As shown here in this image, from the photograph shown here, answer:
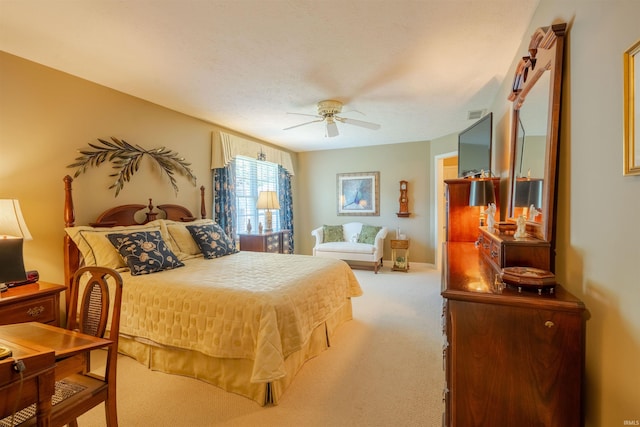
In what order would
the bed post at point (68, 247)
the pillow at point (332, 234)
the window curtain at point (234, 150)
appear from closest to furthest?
1. the bed post at point (68, 247)
2. the window curtain at point (234, 150)
3. the pillow at point (332, 234)

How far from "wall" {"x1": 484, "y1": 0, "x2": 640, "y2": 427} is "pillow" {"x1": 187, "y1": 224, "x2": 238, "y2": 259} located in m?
3.01

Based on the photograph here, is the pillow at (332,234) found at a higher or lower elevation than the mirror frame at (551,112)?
lower

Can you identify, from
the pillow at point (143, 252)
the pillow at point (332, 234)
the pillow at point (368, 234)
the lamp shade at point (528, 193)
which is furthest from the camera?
the pillow at point (332, 234)

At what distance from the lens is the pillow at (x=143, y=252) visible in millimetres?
2432

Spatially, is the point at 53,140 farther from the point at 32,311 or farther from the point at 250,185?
the point at 250,185

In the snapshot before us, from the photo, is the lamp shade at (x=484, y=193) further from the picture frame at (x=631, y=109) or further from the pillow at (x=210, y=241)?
the pillow at (x=210, y=241)

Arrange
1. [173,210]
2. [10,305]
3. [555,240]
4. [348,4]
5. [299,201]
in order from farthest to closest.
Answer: [299,201]
[173,210]
[10,305]
[348,4]
[555,240]

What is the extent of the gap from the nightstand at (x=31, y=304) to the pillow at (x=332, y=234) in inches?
168

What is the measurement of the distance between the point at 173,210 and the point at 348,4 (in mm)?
3007

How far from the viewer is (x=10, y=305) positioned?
1853 mm

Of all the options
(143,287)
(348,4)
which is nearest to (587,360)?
(348,4)

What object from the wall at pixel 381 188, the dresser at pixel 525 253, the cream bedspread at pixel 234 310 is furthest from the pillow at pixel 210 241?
the wall at pixel 381 188

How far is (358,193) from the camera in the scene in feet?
20.0

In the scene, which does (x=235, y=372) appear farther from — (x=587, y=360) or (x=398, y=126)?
(x=398, y=126)
